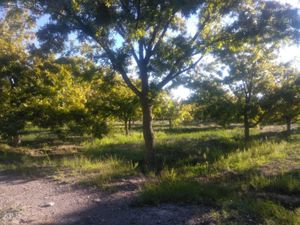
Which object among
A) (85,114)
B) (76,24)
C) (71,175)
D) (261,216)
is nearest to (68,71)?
(85,114)

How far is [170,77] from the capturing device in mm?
10195

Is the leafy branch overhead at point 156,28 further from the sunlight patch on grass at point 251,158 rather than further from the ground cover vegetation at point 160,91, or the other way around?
the sunlight patch on grass at point 251,158

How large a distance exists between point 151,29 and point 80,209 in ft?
21.3

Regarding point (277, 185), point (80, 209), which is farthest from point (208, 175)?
point (80, 209)

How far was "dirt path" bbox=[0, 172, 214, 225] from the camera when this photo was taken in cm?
494

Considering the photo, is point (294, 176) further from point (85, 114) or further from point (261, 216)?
point (85, 114)

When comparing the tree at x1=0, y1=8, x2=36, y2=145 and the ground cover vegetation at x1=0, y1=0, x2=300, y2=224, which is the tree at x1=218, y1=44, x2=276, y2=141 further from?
the tree at x1=0, y1=8, x2=36, y2=145

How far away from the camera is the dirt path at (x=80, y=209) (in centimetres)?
494

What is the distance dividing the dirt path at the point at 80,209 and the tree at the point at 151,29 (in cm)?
403

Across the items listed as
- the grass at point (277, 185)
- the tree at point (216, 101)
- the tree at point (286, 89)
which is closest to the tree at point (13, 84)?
the tree at point (216, 101)

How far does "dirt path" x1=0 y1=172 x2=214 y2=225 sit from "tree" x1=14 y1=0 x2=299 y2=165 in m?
4.03

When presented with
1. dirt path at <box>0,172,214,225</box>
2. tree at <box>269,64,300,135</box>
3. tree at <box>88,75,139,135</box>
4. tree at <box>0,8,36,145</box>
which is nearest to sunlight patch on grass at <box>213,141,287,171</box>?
tree at <box>269,64,300,135</box>

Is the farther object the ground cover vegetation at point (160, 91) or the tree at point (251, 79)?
the tree at point (251, 79)

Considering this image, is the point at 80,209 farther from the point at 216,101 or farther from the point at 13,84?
the point at 216,101
